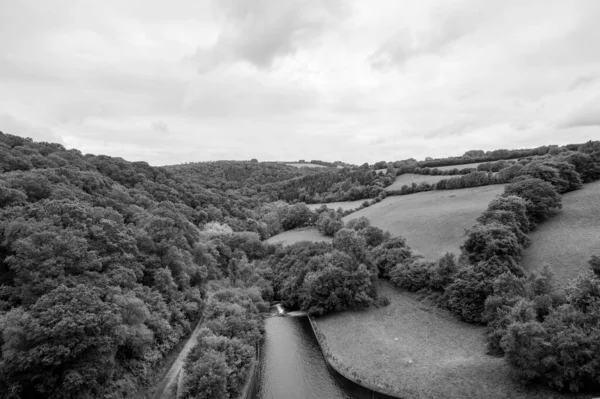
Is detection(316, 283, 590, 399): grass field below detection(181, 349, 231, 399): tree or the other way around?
below

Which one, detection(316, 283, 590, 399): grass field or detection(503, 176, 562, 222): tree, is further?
detection(503, 176, 562, 222): tree

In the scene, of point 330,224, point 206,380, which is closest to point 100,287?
point 206,380

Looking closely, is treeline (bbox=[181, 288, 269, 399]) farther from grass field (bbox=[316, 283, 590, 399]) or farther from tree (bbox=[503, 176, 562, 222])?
tree (bbox=[503, 176, 562, 222])

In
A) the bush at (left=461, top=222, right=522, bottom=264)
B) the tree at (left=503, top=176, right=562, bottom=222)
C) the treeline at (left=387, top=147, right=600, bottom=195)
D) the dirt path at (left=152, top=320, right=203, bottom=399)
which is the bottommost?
the dirt path at (left=152, top=320, right=203, bottom=399)

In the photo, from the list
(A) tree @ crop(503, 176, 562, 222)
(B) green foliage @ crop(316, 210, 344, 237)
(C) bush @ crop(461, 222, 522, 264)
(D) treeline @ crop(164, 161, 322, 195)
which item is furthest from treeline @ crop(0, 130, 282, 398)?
(D) treeline @ crop(164, 161, 322, 195)

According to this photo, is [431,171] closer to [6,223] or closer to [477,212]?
[477,212]

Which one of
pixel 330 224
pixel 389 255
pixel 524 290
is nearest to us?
pixel 524 290

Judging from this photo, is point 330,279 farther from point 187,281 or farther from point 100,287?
point 100,287

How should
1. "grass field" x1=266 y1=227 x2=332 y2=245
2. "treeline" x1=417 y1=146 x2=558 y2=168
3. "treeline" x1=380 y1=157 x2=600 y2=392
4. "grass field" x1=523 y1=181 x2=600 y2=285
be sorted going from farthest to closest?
"treeline" x1=417 y1=146 x2=558 y2=168 → "grass field" x1=266 y1=227 x2=332 y2=245 → "grass field" x1=523 y1=181 x2=600 y2=285 → "treeline" x1=380 y1=157 x2=600 y2=392
